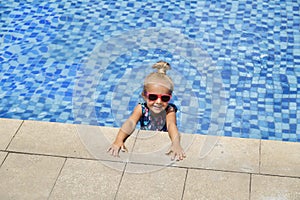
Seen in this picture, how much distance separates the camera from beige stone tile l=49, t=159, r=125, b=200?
17.3ft

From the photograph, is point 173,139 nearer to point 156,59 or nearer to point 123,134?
point 123,134

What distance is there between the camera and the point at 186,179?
17.6 feet

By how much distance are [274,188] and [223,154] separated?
2.10ft

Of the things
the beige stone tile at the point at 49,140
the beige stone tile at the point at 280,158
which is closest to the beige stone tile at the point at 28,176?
the beige stone tile at the point at 49,140

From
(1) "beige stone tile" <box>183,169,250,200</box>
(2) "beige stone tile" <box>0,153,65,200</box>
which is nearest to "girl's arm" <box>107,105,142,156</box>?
(2) "beige stone tile" <box>0,153,65,200</box>

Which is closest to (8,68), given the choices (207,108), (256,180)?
(207,108)

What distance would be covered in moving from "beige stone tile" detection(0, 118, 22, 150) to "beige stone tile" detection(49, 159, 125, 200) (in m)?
0.73

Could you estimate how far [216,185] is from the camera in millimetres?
5293

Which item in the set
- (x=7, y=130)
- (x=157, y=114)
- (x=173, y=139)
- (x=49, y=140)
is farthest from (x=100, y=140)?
(x=7, y=130)

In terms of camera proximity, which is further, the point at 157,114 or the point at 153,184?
the point at 157,114

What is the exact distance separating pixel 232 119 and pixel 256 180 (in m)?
1.67

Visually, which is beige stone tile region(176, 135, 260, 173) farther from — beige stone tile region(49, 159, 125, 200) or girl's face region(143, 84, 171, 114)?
beige stone tile region(49, 159, 125, 200)

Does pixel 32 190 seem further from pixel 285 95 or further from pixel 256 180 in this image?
pixel 285 95

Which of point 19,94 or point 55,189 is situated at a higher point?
point 55,189
